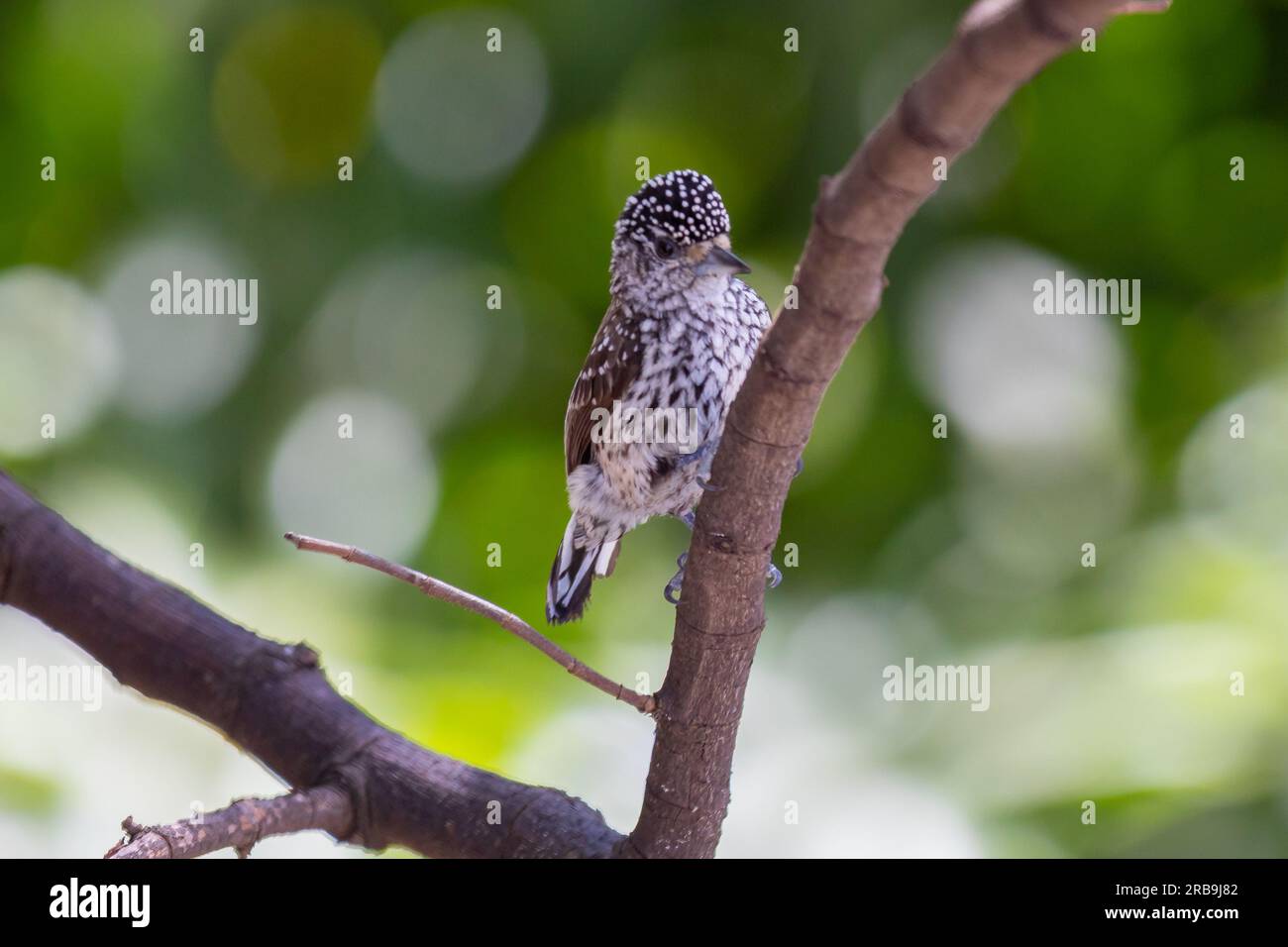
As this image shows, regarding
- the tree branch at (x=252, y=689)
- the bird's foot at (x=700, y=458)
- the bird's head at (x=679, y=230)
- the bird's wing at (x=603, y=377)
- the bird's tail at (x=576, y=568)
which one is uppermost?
the bird's head at (x=679, y=230)

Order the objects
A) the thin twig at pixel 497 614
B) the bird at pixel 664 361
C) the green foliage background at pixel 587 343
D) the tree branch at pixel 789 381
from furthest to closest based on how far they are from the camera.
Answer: the green foliage background at pixel 587 343 → the bird at pixel 664 361 → the thin twig at pixel 497 614 → the tree branch at pixel 789 381

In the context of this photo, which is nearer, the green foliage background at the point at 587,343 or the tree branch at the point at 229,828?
the tree branch at the point at 229,828

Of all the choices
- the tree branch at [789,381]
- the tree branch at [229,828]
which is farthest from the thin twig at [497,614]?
the tree branch at [229,828]

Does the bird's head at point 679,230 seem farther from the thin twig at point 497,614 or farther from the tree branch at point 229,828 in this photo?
the tree branch at point 229,828

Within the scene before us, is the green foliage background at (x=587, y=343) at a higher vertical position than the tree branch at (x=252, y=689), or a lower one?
higher

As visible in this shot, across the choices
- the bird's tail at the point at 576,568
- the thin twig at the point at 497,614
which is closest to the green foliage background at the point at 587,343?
the bird's tail at the point at 576,568

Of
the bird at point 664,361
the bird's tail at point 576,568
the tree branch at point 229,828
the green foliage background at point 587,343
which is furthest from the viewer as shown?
the green foliage background at point 587,343

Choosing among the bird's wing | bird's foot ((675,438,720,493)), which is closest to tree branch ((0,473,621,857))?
bird's foot ((675,438,720,493))
